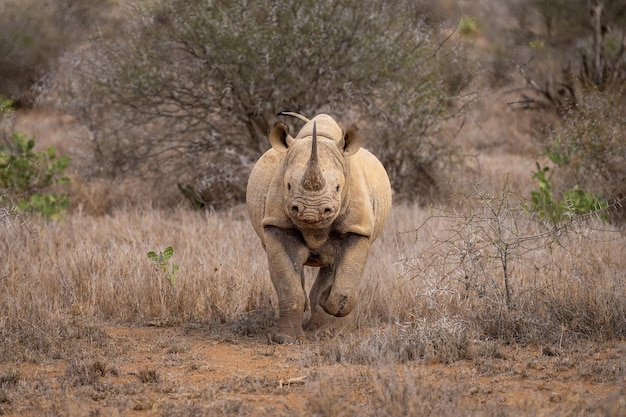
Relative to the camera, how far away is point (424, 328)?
5957 mm

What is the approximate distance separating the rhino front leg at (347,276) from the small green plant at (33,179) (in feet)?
17.8

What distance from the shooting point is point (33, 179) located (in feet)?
41.0

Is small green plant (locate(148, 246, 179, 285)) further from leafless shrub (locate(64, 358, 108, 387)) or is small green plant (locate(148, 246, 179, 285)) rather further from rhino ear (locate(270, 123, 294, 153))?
leafless shrub (locate(64, 358, 108, 387))

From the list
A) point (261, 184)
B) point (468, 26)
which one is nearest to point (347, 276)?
point (261, 184)

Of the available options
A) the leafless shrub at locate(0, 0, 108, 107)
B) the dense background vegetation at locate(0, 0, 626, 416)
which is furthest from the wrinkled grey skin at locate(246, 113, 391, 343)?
the leafless shrub at locate(0, 0, 108, 107)

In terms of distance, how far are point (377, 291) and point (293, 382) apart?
88.3 inches

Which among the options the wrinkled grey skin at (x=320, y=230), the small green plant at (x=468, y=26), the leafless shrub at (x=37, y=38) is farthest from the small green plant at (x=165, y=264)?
the small green plant at (x=468, y=26)

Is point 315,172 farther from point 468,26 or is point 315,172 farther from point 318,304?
point 468,26

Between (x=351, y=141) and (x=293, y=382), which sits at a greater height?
(x=351, y=141)

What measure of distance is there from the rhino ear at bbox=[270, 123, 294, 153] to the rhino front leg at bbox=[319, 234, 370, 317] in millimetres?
800

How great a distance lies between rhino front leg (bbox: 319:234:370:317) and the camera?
6.09 m

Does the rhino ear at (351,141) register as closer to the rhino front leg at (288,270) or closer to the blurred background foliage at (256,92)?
the rhino front leg at (288,270)

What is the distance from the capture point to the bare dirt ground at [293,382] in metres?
4.63

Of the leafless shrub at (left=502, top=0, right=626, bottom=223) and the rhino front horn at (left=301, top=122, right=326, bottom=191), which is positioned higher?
the leafless shrub at (left=502, top=0, right=626, bottom=223)
